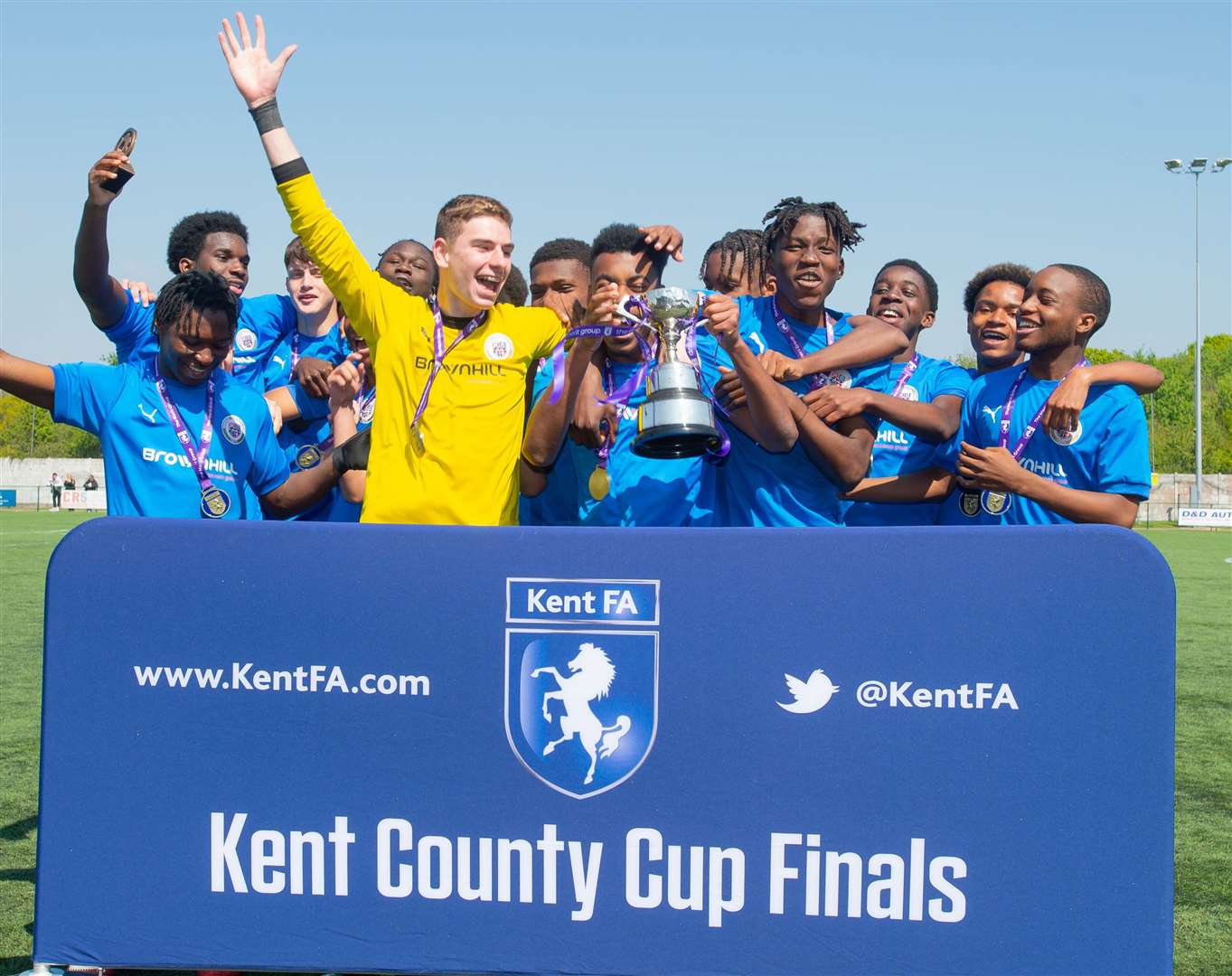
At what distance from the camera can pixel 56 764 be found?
2791 mm

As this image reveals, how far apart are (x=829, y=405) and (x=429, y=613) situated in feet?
5.62

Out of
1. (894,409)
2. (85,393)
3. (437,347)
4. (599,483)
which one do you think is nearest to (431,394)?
(437,347)

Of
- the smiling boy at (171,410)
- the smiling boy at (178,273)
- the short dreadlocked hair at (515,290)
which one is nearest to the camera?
the smiling boy at (171,410)

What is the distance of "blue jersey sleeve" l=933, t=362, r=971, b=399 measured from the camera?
465 cm

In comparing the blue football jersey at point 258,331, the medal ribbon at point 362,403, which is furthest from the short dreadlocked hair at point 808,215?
the blue football jersey at point 258,331

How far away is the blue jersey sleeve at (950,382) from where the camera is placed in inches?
183

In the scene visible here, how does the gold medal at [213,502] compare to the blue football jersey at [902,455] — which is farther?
the blue football jersey at [902,455]

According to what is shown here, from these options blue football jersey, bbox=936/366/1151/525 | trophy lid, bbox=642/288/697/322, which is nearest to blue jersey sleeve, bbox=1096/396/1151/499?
blue football jersey, bbox=936/366/1151/525

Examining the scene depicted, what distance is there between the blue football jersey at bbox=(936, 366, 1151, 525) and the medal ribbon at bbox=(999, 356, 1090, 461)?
0.01m

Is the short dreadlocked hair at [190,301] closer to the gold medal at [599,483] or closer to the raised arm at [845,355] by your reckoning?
the gold medal at [599,483]

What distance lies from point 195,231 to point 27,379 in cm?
178

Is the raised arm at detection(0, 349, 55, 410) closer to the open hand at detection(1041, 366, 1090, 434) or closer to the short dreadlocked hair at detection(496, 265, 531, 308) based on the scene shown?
the short dreadlocked hair at detection(496, 265, 531, 308)

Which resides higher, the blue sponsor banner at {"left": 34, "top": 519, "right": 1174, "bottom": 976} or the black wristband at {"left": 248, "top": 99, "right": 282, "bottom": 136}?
the black wristband at {"left": 248, "top": 99, "right": 282, "bottom": 136}

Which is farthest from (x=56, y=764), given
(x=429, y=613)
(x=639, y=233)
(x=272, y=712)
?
(x=639, y=233)
